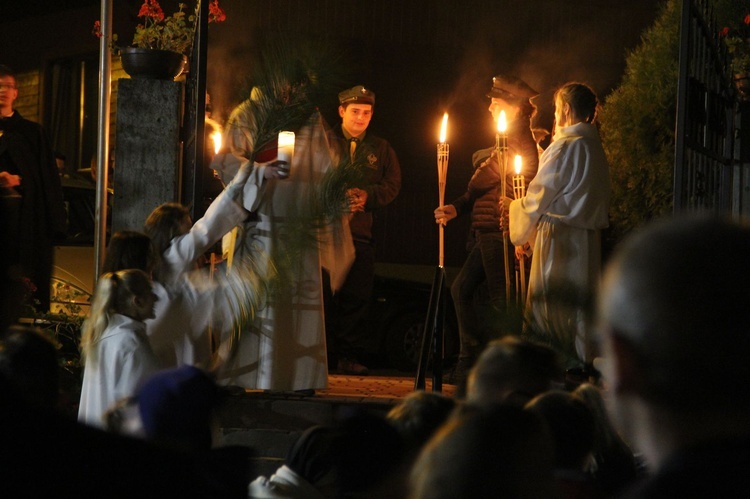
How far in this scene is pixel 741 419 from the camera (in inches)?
54.9

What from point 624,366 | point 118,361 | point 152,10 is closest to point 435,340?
point 118,361

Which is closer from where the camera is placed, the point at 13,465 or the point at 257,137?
the point at 13,465

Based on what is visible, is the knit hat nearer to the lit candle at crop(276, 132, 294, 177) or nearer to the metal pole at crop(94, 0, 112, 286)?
the lit candle at crop(276, 132, 294, 177)

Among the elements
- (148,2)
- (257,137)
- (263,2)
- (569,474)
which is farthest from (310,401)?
(263,2)

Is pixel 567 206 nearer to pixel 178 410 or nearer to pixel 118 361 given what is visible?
pixel 118 361

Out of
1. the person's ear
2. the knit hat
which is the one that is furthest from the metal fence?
the person's ear

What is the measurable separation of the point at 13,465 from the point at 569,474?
5.37ft

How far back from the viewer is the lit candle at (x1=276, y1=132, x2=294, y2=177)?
6852mm

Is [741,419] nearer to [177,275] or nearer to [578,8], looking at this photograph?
[177,275]

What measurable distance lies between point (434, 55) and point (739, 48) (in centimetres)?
574

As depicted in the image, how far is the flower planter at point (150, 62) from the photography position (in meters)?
7.71

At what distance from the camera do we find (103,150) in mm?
7840

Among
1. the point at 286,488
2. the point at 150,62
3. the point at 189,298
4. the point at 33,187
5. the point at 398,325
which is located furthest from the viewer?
the point at 398,325

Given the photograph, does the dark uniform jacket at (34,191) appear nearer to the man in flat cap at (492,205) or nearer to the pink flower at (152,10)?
the pink flower at (152,10)
